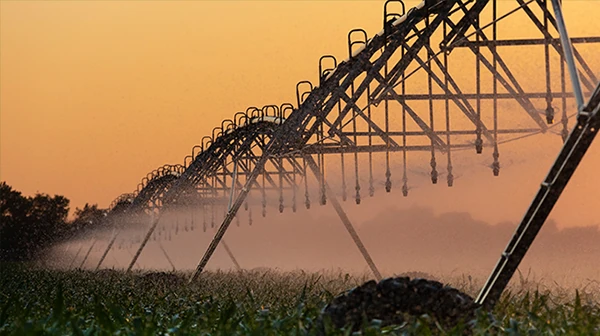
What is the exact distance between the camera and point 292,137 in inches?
870

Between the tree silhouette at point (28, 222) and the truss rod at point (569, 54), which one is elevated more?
the truss rod at point (569, 54)

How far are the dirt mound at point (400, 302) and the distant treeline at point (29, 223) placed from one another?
6843cm

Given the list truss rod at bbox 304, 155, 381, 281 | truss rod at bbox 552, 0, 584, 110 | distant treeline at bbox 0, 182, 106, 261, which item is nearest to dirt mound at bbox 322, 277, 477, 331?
truss rod at bbox 552, 0, 584, 110

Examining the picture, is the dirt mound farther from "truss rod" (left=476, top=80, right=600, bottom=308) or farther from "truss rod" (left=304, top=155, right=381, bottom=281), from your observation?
"truss rod" (left=304, top=155, right=381, bottom=281)

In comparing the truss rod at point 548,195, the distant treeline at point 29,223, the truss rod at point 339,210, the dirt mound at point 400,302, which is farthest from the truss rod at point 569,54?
the distant treeline at point 29,223

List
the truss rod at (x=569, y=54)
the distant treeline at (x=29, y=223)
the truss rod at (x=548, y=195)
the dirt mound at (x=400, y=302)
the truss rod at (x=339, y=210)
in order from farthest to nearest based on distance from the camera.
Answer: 1. the distant treeline at (x=29, y=223)
2. the truss rod at (x=339, y=210)
3. the truss rod at (x=569, y=54)
4. the truss rod at (x=548, y=195)
5. the dirt mound at (x=400, y=302)

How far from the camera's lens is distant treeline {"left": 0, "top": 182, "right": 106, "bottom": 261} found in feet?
264

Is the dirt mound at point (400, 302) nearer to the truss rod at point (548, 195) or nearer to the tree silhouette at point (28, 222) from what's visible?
the truss rod at point (548, 195)

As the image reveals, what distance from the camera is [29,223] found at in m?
85.6

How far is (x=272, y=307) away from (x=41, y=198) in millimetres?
79285

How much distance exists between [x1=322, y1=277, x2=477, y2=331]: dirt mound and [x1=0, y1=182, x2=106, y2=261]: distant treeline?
68.4 meters

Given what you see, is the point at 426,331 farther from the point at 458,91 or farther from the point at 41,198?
the point at 41,198

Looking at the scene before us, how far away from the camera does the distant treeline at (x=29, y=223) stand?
80438mm

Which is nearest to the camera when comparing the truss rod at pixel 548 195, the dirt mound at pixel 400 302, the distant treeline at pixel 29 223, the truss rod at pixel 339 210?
the dirt mound at pixel 400 302
